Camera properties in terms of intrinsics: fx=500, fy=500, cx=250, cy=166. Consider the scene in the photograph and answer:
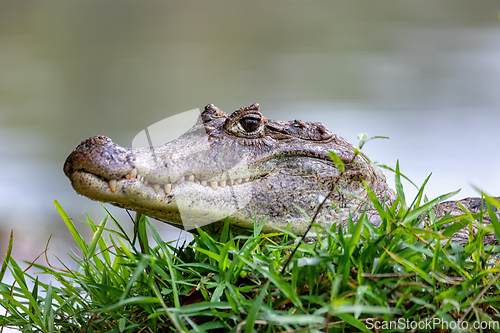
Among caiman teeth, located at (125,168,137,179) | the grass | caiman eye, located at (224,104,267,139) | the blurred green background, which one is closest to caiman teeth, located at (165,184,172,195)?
caiman teeth, located at (125,168,137,179)

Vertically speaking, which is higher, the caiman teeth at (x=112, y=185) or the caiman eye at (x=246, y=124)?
the caiman eye at (x=246, y=124)

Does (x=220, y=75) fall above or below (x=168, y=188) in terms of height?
above

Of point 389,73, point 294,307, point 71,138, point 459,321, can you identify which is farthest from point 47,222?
point 389,73

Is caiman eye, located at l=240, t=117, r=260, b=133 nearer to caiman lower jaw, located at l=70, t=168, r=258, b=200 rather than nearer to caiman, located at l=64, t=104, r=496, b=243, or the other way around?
caiman, located at l=64, t=104, r=496, b=243

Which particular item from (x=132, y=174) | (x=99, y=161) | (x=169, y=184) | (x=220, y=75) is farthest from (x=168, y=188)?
(x=220, y=75)

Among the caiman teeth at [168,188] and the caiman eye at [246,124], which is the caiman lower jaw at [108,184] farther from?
the caiman eye at [246,124]

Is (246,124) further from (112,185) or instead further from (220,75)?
(220,75)

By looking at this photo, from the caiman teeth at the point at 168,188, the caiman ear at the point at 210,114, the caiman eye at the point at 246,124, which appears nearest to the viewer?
the caiman teeth at the point at 168,188

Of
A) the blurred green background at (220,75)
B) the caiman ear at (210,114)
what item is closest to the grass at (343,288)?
the caiman ear at (210,114)
